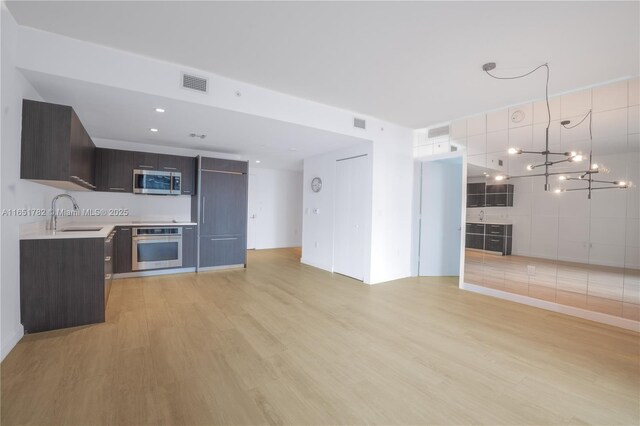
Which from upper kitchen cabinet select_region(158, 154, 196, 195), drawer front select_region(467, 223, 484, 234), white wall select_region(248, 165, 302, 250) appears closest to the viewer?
drawer front select_region(467, 223, 484, 234)

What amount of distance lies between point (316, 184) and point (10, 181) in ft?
15.1

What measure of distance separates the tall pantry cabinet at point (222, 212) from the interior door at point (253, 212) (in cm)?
250

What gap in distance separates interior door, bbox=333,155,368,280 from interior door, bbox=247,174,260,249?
11.6 ft

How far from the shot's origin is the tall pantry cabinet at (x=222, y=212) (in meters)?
5.36

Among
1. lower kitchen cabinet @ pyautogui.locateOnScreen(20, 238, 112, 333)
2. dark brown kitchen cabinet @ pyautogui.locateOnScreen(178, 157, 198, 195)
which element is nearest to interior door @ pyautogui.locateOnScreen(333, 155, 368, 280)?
dark brown kitchen cabinet @ pyautogui.locateOnScreen(178, 157, 198, 195)

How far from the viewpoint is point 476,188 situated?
4648 millimetres

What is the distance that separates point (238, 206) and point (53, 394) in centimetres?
409

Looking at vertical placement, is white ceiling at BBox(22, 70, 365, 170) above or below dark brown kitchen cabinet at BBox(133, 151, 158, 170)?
above

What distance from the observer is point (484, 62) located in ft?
9.37

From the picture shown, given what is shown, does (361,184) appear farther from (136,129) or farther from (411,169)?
(136,129)

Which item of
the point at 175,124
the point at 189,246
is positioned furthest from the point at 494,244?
the point at 189,246

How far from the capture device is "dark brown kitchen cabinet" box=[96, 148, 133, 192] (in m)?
4.75

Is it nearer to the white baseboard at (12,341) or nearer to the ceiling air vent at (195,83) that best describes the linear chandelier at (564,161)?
the ceiling air vent at (195,83)

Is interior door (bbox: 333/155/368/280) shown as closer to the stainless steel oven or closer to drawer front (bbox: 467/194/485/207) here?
drawer front (bbox: 467/194/485/207)
